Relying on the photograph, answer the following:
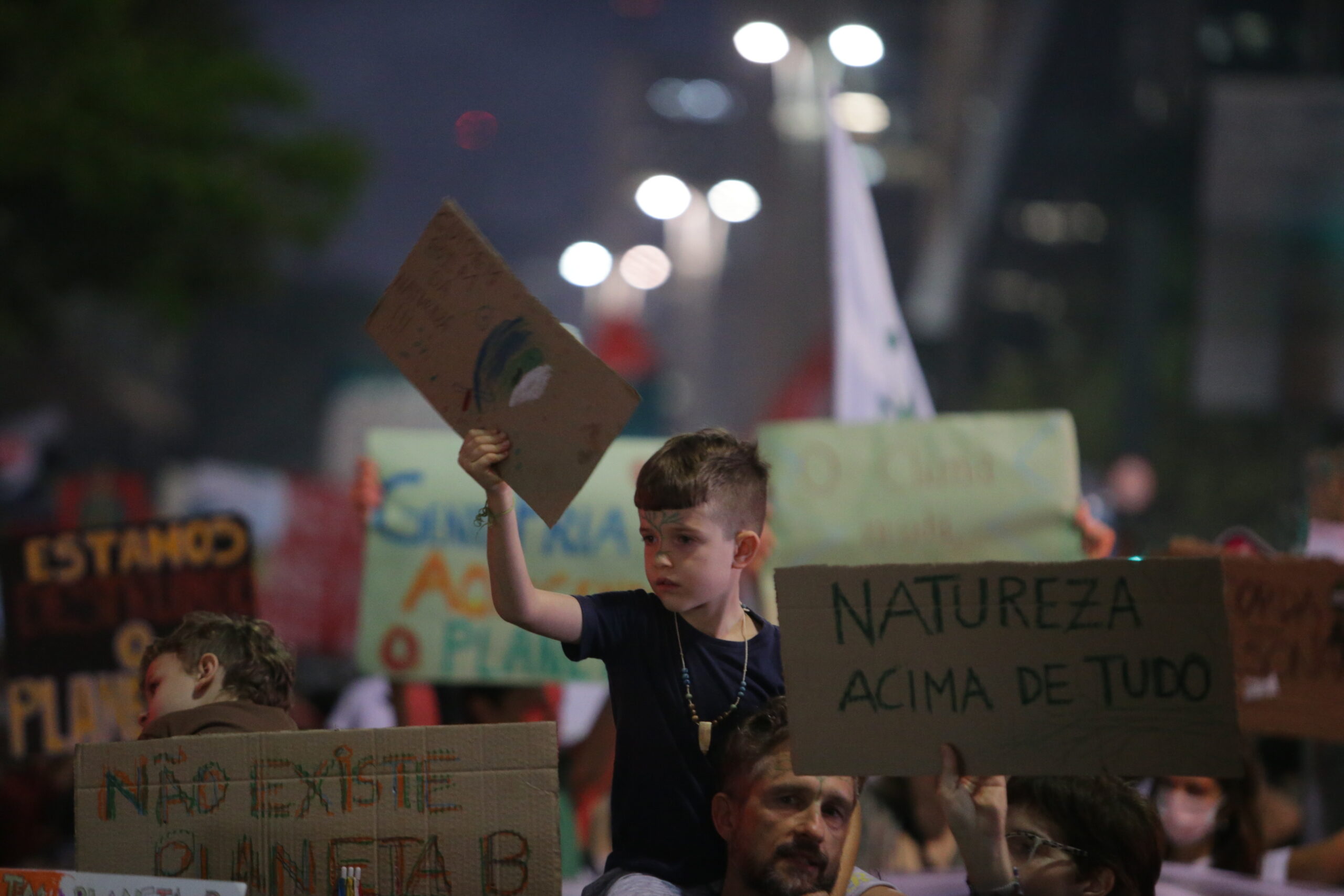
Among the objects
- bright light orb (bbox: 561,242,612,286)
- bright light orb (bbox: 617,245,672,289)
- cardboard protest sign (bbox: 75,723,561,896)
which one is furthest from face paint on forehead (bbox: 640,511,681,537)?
bright light orb (bbox: 617,245,672,289)

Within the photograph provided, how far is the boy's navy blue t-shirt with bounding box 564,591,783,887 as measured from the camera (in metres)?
2.83

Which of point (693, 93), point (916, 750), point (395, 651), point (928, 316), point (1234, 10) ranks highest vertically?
point (693, 93)

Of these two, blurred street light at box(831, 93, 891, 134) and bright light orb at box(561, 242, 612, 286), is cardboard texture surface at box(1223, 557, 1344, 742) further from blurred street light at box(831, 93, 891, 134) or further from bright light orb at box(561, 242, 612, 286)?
bright light orb at box(561, 242, 612, 286)

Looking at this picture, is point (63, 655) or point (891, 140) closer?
point (63, 655)

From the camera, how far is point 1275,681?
12.7 ft

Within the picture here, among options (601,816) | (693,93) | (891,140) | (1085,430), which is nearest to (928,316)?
(891,140)

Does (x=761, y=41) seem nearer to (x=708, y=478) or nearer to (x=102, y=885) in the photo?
(x=708, y=478)

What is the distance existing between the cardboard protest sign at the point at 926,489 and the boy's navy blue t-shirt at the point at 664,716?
4.93 feet

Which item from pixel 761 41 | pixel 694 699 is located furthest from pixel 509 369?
pixel 761 41

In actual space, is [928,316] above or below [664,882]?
above

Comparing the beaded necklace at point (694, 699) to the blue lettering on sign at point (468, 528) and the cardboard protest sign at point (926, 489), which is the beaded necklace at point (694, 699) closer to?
the cardboard protest sign at point (926, 489)

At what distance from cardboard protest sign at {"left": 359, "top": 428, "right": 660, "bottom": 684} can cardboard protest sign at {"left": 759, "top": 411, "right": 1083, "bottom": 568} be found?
58 centimetres

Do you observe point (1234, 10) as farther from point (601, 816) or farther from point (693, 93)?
point (693, 93)

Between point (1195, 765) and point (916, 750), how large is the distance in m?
0.48
